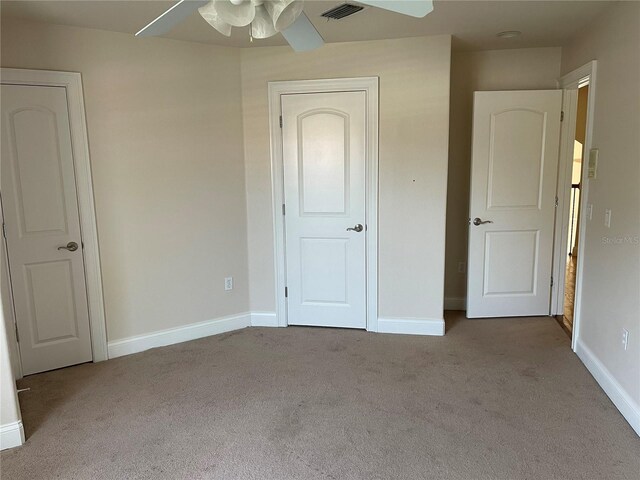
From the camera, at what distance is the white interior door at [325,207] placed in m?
3.76

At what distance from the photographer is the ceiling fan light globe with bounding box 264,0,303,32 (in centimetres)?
158

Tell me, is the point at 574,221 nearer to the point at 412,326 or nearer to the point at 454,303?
the point at 454,303

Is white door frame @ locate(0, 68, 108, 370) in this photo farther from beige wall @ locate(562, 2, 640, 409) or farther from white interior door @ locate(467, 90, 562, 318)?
beige wall @ locate(562, 2, 640, 409)

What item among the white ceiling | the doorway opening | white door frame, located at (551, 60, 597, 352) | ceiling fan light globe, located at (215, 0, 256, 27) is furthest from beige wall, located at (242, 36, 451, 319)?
ceiling fan light globe, located at (215, 0, 256, 27)

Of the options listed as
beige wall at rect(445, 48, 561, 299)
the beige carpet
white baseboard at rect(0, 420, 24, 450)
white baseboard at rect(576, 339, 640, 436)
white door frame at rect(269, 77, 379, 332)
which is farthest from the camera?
beige wall at rect(445, 48, 561, 299)

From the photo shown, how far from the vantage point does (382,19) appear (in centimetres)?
306

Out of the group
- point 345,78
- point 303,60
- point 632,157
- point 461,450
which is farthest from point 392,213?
point 461,450

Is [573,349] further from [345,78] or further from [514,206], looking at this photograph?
[345,78]

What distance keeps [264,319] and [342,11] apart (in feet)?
8.27

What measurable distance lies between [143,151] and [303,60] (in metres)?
1.41

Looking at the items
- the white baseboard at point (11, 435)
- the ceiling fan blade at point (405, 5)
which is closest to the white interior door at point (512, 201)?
the ceiling fan blade at point (405, 5)

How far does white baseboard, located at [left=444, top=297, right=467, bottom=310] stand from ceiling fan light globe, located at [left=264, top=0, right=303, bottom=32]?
135 inches

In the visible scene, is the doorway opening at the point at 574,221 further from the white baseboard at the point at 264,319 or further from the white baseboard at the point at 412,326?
the white baseboard at the point at 264,319

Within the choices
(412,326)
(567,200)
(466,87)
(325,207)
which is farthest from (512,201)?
(325,207)
